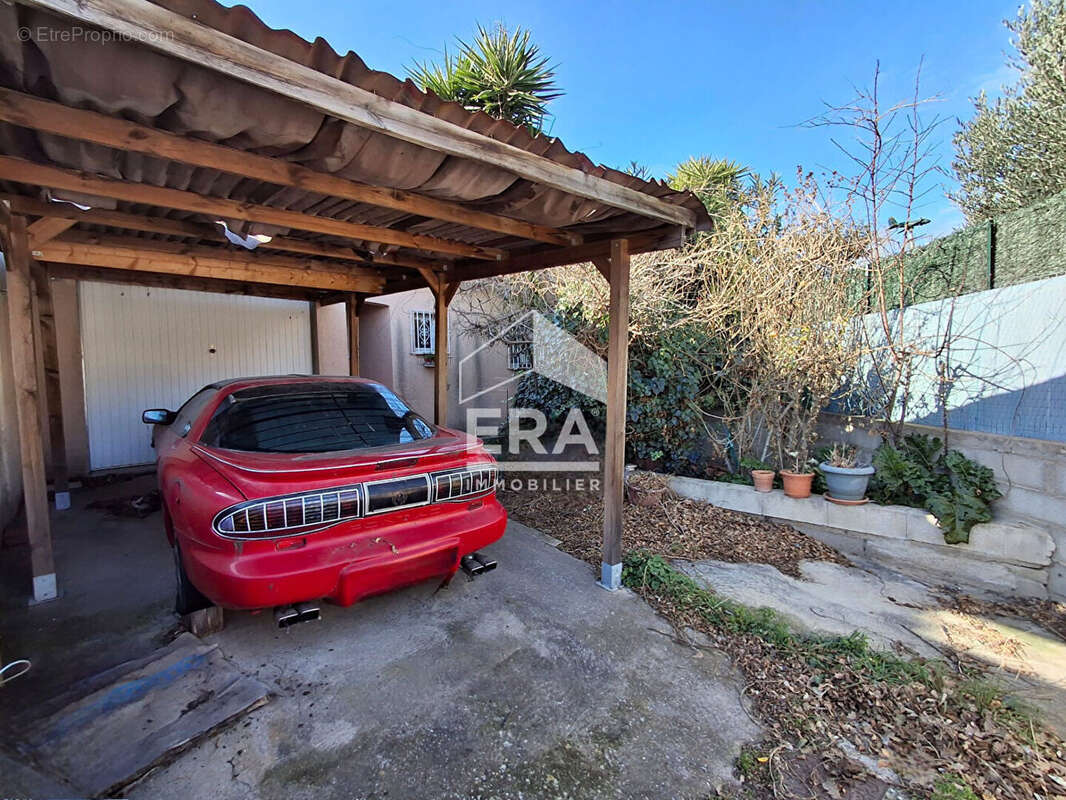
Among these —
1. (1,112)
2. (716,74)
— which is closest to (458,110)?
(1,112)

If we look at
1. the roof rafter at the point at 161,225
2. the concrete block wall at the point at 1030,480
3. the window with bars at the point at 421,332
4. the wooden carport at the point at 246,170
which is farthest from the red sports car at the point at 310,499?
the window with bars at the point at 421,332

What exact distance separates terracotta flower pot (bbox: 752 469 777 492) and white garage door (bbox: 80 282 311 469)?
22.2 ft

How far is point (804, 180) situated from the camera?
15.8 feet

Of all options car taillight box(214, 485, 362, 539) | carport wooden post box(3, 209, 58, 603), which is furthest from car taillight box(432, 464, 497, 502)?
carport wooden post box(3, 209, 58, 603)

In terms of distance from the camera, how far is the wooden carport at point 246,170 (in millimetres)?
1460

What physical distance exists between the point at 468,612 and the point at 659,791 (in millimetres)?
1507

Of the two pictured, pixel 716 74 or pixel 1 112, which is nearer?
pixel 1 112

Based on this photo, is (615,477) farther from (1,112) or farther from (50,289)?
(50,289)

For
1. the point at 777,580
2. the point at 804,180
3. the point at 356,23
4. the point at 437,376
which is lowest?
the point at 777,580

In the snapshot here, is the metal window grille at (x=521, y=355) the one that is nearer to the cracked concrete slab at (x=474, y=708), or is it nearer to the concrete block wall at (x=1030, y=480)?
the cracked concrete slab at (x=474, y=708)

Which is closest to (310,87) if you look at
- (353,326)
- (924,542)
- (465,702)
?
(465,702)

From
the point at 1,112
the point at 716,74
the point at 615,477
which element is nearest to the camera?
the point at 1,112

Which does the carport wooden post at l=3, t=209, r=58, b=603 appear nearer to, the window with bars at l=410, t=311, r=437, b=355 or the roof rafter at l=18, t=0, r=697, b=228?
the roof rafter at l=18, t=0, r=697, b=228

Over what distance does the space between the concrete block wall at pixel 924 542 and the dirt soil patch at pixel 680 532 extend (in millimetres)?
174
